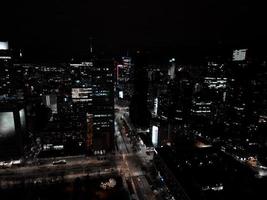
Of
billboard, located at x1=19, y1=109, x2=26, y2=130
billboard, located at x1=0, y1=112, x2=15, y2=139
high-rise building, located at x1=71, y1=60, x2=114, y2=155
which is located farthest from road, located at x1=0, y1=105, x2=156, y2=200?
billboard, located at x1=19, y1=109, x2=26, y2=130

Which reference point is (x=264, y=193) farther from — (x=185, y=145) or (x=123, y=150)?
(x=123, y=150)

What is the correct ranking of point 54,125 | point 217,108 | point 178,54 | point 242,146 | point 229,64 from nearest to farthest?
point 242,146 < point 54,125 < point 217,108 < point 229,64 < point 178,54

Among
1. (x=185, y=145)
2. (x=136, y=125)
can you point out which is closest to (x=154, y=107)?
(x=136, y=125)

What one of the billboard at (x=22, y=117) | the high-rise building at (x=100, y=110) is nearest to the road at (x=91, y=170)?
the high-rise building at (x=100, y=110)

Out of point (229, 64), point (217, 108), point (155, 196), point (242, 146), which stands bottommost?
point (155, 196)

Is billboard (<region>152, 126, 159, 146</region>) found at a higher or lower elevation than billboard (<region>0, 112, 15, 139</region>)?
lower

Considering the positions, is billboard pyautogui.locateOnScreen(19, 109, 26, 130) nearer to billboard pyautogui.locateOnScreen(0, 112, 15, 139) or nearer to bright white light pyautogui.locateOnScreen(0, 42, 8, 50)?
billboard pyautogui.locateOnScreen(0, 112, 15, 139)
